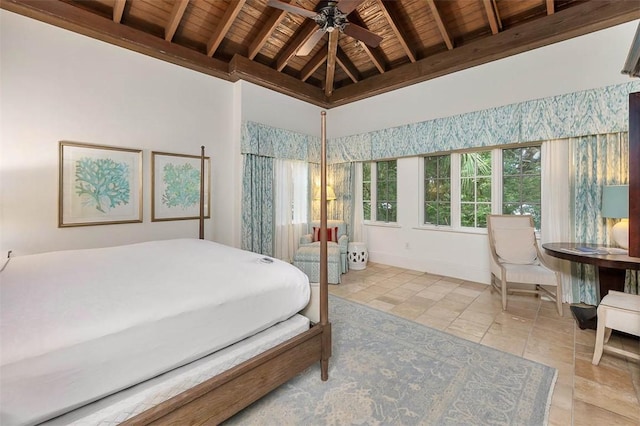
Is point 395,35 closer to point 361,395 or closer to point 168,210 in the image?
point 168,210

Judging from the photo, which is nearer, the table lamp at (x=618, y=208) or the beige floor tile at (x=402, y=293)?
the table lamp at (x=618, y=208)

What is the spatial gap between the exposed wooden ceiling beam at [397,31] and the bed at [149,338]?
2709 mm

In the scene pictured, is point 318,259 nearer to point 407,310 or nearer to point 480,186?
point 407,310

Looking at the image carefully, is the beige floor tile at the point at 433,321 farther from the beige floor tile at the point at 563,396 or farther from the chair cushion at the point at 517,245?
the chair cushion at the point at 517,245

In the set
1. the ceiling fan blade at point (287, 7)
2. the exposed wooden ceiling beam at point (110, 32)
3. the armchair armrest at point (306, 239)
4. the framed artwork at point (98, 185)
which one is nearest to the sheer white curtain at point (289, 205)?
the armchair armrest at point (306, 239)

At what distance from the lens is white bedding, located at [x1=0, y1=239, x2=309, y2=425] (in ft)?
3.26

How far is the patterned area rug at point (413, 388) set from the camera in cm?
163

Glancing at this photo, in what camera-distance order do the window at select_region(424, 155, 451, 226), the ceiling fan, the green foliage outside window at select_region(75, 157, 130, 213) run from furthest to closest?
the window at select_region(424, 155, 451, 226) < the green foliage outside window at select_region(75, 157, 130, 213) < the ceiling fan

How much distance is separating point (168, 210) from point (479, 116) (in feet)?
14.7

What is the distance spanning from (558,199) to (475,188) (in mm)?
1039

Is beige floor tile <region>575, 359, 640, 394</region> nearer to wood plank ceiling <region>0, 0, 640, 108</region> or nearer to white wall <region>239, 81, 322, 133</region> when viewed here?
wood plank ceiling <region>0, 0, 640, 108</region>

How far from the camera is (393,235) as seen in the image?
5.13 metres

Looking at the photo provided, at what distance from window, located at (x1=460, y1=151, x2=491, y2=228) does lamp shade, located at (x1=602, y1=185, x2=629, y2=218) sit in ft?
4.65

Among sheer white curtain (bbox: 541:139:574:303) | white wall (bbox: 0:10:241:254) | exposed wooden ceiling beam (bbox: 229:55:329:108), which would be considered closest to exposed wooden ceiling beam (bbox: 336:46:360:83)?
exposed wooden ceiling beam (bbox: 229:55:329:108)
